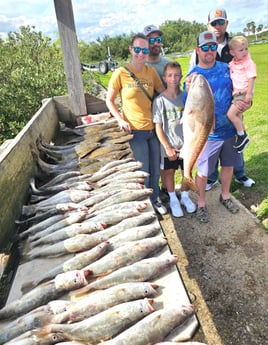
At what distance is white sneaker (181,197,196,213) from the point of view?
5648 mm

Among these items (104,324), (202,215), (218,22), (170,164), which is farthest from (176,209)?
(104,324)

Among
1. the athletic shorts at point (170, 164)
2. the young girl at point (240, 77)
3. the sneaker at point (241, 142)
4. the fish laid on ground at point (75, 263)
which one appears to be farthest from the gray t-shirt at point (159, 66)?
the fish laid on ground at point (75, 263)

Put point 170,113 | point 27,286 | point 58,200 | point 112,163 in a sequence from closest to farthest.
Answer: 1. point 27,286
2. point 58,200
3. point 112,163
4. point 170,113

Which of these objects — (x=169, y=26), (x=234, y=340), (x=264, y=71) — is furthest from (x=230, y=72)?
(x=169, y=26)

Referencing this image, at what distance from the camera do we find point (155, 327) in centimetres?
183

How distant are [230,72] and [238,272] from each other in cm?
285

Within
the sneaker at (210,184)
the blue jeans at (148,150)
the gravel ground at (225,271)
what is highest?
the blue jeans at (148,150)

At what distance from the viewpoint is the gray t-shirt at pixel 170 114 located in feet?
14.8

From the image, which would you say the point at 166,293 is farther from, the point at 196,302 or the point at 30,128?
the point at 30,128

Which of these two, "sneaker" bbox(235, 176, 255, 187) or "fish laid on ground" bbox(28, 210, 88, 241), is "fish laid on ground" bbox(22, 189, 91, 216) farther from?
"sneaker" bbox(235, 176, 255, 187)

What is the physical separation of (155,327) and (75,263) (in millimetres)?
884

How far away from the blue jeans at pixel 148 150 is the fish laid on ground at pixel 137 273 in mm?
2690

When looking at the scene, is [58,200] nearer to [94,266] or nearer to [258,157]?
[94,266]

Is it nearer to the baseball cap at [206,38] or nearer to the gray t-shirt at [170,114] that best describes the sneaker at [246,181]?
the gray t-shirt at [170,114]
